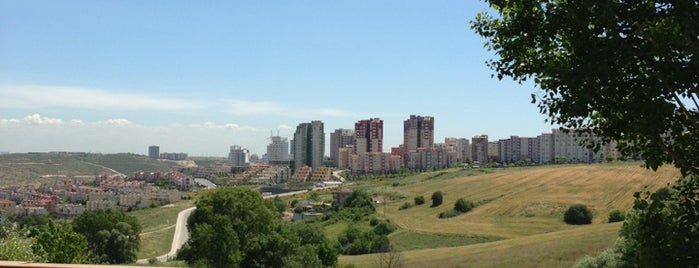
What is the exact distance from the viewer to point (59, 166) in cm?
9212

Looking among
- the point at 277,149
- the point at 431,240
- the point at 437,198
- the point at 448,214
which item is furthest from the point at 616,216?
the point at 277,149

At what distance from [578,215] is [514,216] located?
388cm

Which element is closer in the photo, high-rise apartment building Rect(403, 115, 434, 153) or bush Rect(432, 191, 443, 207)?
bush Rect(432, 191, 443, 207)

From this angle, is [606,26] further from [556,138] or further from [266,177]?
[266,177]

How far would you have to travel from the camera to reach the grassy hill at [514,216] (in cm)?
2305

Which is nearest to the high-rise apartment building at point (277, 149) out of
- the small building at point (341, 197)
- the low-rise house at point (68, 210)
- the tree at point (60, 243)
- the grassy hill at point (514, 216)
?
the low-rise house at point (68, 210)

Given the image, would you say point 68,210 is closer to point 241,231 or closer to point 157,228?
point 157,228

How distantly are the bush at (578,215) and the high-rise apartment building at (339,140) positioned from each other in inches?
2271

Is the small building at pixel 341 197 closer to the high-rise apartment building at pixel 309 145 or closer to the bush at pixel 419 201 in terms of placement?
the bush at pixel 419 201

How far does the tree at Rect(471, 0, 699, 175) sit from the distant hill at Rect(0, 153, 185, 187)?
79.9m

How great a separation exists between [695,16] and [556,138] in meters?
64.5

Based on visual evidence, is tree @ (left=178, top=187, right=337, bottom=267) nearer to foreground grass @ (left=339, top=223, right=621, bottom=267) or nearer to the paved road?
foreground grass @ (left=339, top=223, right=621, bottom=267)

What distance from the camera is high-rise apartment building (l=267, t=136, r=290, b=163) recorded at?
117 metres

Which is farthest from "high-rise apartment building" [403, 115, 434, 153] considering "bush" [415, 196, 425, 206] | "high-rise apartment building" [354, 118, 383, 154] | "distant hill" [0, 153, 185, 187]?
"distant hill" [0, 153, 185, 187]
